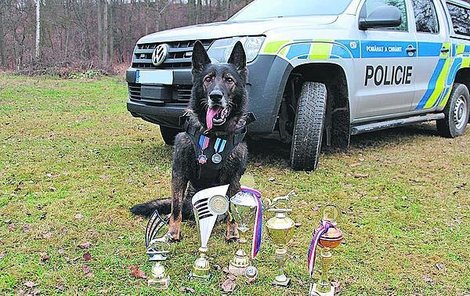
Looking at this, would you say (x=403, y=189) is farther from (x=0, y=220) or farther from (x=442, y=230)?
(x=0, y=220)

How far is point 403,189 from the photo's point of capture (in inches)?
149

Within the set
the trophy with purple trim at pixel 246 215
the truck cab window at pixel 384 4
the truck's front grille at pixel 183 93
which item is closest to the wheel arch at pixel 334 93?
the truck cab window at pixel 384 4

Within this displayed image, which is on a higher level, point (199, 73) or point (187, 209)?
point (199, 73)

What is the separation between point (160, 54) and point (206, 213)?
6.97 ft

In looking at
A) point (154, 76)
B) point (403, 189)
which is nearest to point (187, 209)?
point (154, 76)

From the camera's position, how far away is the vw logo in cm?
403

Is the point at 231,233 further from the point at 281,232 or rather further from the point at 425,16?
the point at 425,16

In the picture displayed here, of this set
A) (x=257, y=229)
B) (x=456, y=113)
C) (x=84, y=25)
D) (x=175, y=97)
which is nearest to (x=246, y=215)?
(x=257, y=229)

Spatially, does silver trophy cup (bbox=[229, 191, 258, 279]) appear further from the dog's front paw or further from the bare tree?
the bare tree

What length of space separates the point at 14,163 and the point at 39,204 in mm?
1330

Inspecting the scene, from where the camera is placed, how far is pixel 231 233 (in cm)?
272

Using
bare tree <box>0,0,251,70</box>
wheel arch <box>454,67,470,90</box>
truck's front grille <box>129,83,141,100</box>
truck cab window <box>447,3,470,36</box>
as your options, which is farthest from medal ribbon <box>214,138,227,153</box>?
bare tree <box>0,0,251,70</box>

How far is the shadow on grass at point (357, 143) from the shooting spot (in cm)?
464

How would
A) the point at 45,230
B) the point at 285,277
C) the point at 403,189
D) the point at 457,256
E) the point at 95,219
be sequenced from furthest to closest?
the point at 403,189
the point at 95,219
the point at 45,230
the point at 457,256
the point at 285,277
